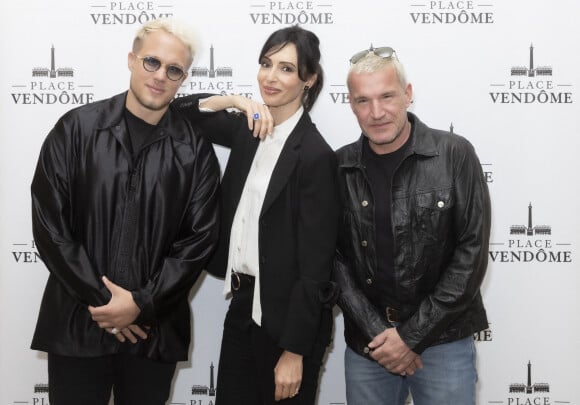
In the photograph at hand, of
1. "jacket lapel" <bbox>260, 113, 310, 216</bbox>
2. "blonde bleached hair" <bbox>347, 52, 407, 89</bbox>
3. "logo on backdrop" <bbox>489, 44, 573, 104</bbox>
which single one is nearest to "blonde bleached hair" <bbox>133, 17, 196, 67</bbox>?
"jacket lapel" <bbox>260, 113, 310, 216</bbox>

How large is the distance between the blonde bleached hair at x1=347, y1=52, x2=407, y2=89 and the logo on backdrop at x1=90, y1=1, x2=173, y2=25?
1183 mm

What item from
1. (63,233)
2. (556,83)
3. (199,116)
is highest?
(556,83)

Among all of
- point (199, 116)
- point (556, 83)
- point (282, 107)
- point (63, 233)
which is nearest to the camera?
point (63, 233)

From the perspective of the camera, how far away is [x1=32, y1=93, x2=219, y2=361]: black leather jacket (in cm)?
213

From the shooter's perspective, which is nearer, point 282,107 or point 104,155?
point 104,155

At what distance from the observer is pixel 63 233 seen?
2.13 m

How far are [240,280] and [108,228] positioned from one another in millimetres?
494

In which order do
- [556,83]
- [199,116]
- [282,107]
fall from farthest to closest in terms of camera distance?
[556,83]
[199,116]
[282,107]

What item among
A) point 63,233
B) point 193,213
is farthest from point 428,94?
point 63,233

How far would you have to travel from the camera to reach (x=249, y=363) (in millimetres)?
2299

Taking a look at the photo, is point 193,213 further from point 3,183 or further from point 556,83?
point 556,83

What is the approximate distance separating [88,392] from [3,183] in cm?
129

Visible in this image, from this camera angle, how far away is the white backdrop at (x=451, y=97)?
2.95m

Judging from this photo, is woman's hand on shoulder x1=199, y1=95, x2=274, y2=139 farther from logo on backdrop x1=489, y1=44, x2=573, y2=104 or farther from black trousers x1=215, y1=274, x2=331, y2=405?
logo on backdrop x1=489, y1=44, x2=573, y2=104
